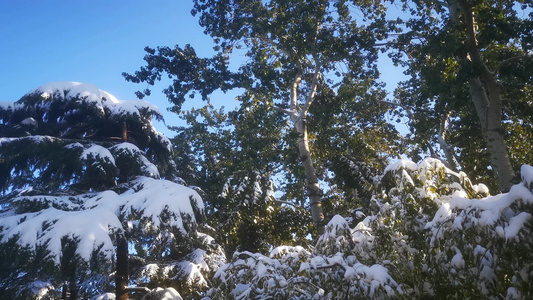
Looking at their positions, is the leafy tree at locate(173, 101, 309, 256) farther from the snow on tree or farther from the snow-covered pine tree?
the snow on tree

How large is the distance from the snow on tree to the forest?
0.8 inches

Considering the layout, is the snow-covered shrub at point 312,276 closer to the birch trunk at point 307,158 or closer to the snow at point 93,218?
the snow at point 93,218

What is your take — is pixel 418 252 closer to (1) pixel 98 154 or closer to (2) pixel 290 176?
(1) pixel 98 154

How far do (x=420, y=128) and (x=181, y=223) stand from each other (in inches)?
401

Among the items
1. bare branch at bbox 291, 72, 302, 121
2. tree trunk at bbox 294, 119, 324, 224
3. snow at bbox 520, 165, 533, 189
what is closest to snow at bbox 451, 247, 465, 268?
snow at bbox 520, 165, 533, 189

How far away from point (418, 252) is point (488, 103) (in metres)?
5.86

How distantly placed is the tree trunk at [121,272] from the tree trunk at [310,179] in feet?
16.6

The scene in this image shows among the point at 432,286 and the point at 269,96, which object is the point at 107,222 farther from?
the point at 269,96

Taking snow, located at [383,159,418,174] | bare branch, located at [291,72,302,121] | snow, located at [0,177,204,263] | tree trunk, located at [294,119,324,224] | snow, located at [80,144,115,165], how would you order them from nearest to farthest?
snow, located at [383,159,418,174]
snow, located at [0,177,204,263]
snow, located at [80,144,115,165]
tree trunk, located at [294,119,324,224]
bare branch, located at [291,72,302,121]

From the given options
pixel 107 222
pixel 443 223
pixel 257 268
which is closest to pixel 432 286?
pixel 443 223

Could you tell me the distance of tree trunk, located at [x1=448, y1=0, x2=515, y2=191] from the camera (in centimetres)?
801

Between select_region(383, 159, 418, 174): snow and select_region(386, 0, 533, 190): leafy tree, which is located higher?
select_region(386, 0, 533, 190): leafy tree

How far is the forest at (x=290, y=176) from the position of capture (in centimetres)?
439

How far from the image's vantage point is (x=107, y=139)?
35.7 ft
